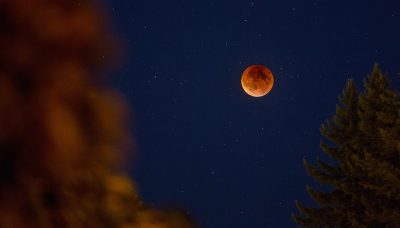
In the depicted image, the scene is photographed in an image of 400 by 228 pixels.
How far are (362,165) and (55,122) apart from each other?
14601mm

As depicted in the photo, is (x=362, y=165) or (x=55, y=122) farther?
(x=362, y=165)

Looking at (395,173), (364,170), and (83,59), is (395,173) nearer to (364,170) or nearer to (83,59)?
(364,170)

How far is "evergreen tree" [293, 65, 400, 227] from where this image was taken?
14.9 meters

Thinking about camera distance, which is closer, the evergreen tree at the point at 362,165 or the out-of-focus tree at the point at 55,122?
the out-of-focus tree at the point at 55,122

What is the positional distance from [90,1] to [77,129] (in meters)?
0.50

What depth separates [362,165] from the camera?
15352 millimetres

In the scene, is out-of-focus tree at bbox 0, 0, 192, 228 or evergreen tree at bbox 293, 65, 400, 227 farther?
evergreen tree at bbox 293, 65, 400, 227

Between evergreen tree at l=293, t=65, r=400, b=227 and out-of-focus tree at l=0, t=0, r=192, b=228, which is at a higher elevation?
evergreen tree at l=293, t=65, r=400, b=227

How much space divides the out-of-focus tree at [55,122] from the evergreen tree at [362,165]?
1383cm

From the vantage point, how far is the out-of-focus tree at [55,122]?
1743 mm

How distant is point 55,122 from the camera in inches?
70.7

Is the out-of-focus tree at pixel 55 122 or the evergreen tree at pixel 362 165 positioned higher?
the evergreen tree at pixel 362 165

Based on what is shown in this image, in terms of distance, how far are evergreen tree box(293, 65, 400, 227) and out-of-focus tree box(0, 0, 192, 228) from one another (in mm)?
13834

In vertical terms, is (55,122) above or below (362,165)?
below
